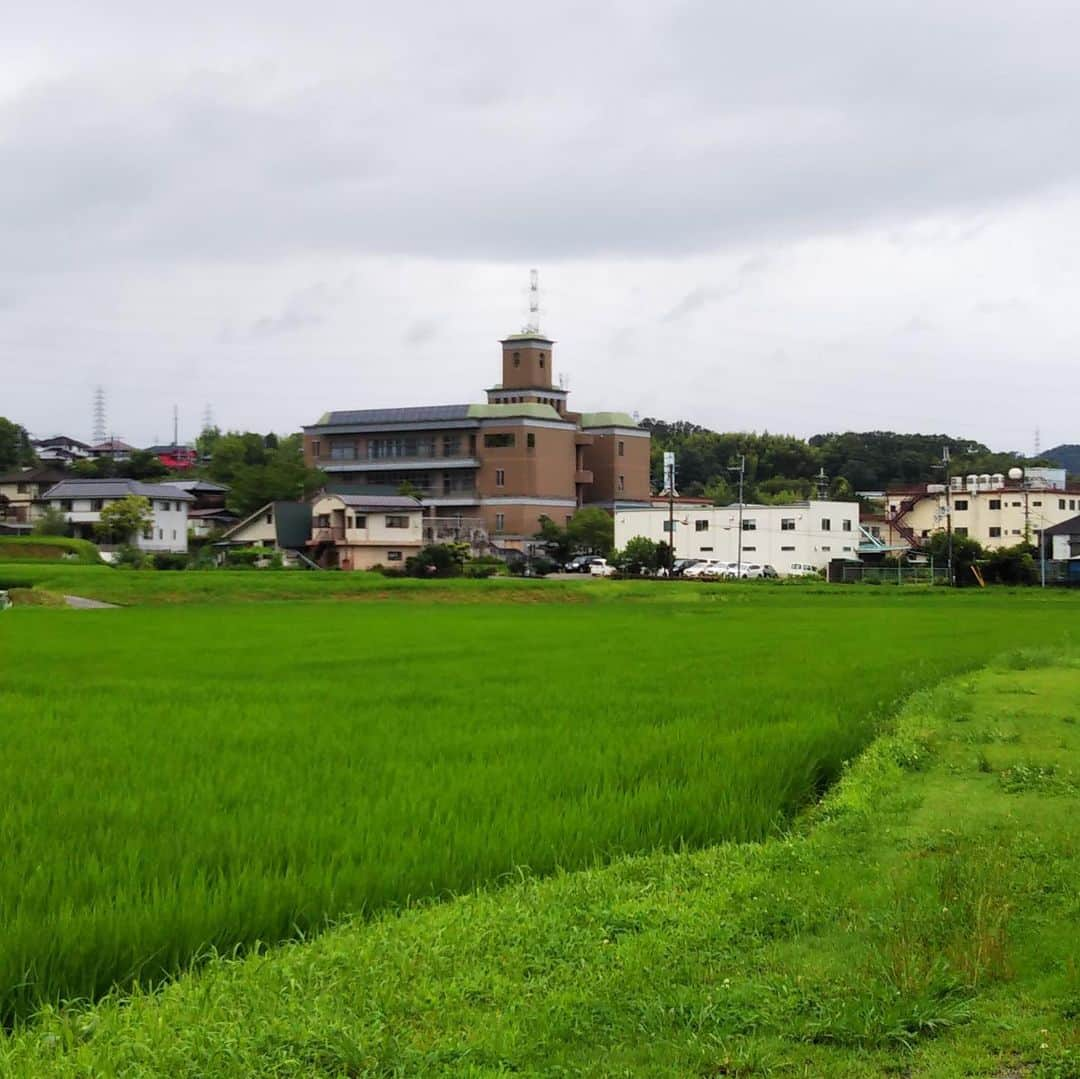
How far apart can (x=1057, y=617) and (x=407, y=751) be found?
25.9m

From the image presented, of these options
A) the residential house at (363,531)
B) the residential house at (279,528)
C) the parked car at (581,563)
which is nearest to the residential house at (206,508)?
the residential house at (279,528)

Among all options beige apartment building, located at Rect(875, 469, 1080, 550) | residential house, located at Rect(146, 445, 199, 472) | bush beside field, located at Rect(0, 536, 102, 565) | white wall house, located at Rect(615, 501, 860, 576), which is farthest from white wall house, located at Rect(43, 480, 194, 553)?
beige apartment building, located at Rect(875, 469, 1080, 550)

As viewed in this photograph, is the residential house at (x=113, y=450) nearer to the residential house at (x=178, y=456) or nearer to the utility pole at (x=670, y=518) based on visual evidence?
the residential house at (x=178, y=456)

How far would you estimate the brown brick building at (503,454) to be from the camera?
240 feet

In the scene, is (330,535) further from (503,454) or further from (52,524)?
(503,454)

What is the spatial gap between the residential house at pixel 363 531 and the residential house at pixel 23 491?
67.9ft

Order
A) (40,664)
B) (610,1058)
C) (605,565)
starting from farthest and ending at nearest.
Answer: (605,565) < (40,664) < (610,1058)

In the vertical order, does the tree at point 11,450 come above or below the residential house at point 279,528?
above

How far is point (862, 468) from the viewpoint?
10038 cm

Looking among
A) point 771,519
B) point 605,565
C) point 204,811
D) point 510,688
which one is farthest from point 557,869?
point 771,519

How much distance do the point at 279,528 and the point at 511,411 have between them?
55.9ft

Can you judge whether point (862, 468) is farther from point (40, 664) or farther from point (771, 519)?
point (40, 664)

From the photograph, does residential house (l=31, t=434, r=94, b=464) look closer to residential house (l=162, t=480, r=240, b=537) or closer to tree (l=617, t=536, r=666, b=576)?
residential house (l=162, t=480, r=240, b=537)

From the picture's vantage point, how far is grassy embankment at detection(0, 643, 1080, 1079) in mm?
3711
